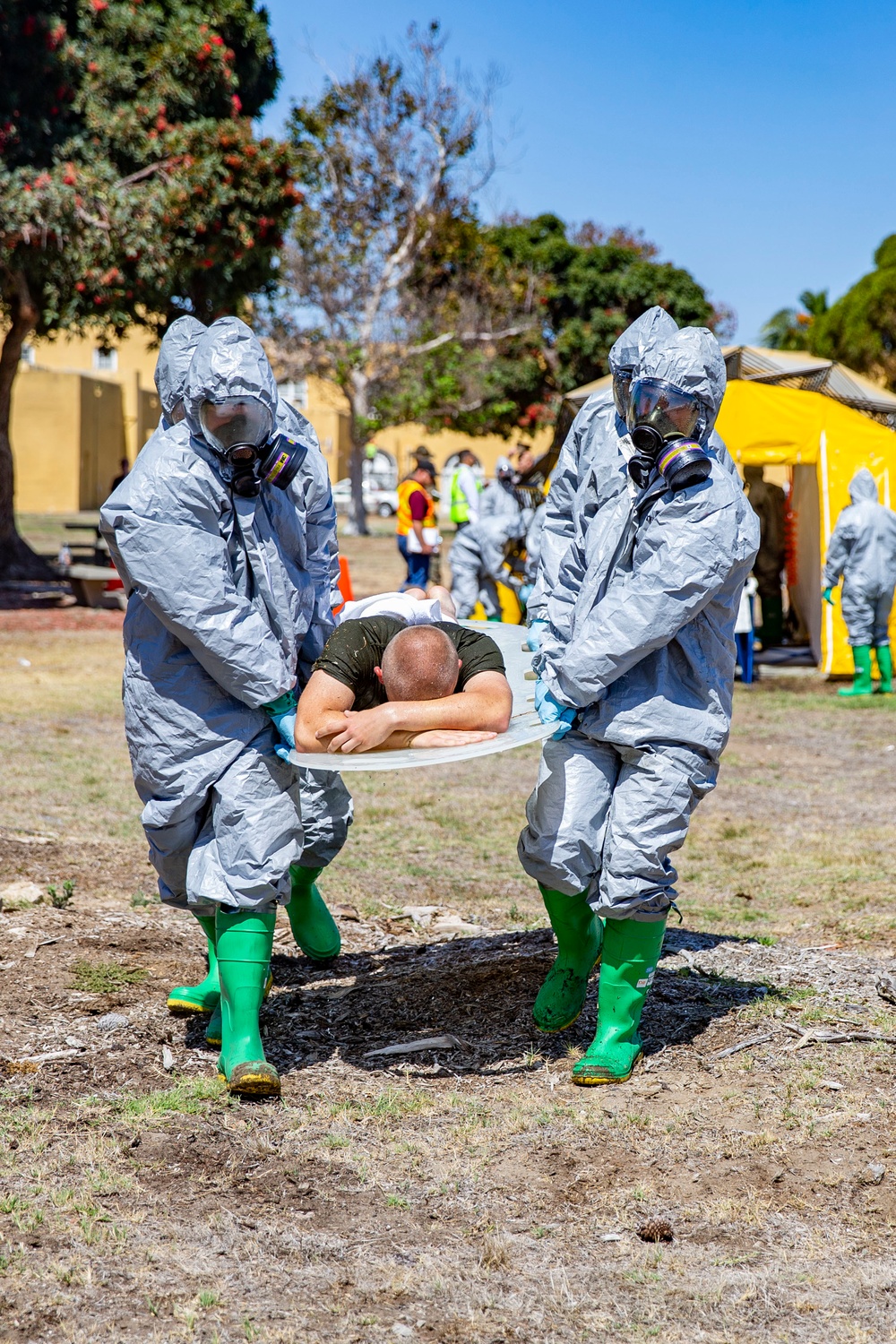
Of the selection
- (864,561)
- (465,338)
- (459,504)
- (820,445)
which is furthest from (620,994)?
(465,338)

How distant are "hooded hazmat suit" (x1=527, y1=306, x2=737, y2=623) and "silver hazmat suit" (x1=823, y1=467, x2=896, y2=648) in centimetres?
803

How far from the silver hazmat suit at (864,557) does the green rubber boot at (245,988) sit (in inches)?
355

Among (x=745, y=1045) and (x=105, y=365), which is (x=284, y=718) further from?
(x=105, y=365)

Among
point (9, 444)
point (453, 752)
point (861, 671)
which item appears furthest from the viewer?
point (9, 444)

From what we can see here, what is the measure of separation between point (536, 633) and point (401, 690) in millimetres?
480

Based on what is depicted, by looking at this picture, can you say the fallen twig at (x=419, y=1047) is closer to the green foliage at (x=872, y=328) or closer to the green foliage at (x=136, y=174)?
the green foliage at (x=136, y=174)

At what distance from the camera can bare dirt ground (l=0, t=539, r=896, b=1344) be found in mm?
2541

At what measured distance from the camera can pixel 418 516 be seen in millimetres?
13711

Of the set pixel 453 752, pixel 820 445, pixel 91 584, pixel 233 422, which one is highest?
pixel 820 445

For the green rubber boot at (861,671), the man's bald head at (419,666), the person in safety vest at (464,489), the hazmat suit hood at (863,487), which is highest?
the person in safety vest at (464,489)

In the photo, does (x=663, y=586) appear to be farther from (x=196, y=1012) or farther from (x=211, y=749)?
(x=196, y=1012)

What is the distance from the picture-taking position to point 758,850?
21.6 ft

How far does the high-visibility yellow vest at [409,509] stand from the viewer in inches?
543

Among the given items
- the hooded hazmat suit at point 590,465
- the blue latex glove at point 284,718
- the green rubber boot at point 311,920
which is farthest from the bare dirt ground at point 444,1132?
the hooded hazmat suit at point 590,465
